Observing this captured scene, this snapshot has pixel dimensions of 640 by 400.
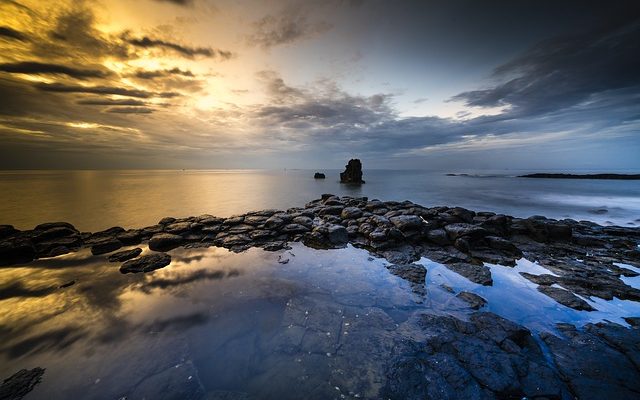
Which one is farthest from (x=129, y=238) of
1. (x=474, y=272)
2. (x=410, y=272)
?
(x=474, y=272)

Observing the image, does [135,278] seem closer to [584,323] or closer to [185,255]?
[185,255]

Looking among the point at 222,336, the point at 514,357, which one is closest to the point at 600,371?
the point at 514,357

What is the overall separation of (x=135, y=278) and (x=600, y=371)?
14.1 metres

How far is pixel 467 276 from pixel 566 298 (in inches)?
109

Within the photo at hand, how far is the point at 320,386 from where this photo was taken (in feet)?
15.4

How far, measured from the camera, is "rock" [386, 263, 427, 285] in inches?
362

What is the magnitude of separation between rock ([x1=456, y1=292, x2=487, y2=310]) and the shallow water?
269mm

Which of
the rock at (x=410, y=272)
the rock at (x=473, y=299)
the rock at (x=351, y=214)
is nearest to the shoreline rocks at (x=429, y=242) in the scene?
the rock at (x=410, y=272)

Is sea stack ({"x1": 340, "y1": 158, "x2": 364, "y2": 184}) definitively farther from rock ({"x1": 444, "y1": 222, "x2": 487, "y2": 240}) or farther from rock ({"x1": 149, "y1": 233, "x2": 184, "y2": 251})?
rock ({"x1": 149, "y1": 233, "x2": 184, "y2": 251})

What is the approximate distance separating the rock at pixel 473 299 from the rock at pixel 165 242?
561 inches

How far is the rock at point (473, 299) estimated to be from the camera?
740 centimetres

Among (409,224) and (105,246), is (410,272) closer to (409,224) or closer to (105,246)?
(409,224)

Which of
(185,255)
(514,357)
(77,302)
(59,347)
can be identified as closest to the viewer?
(514,357)

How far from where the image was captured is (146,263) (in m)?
10.7
